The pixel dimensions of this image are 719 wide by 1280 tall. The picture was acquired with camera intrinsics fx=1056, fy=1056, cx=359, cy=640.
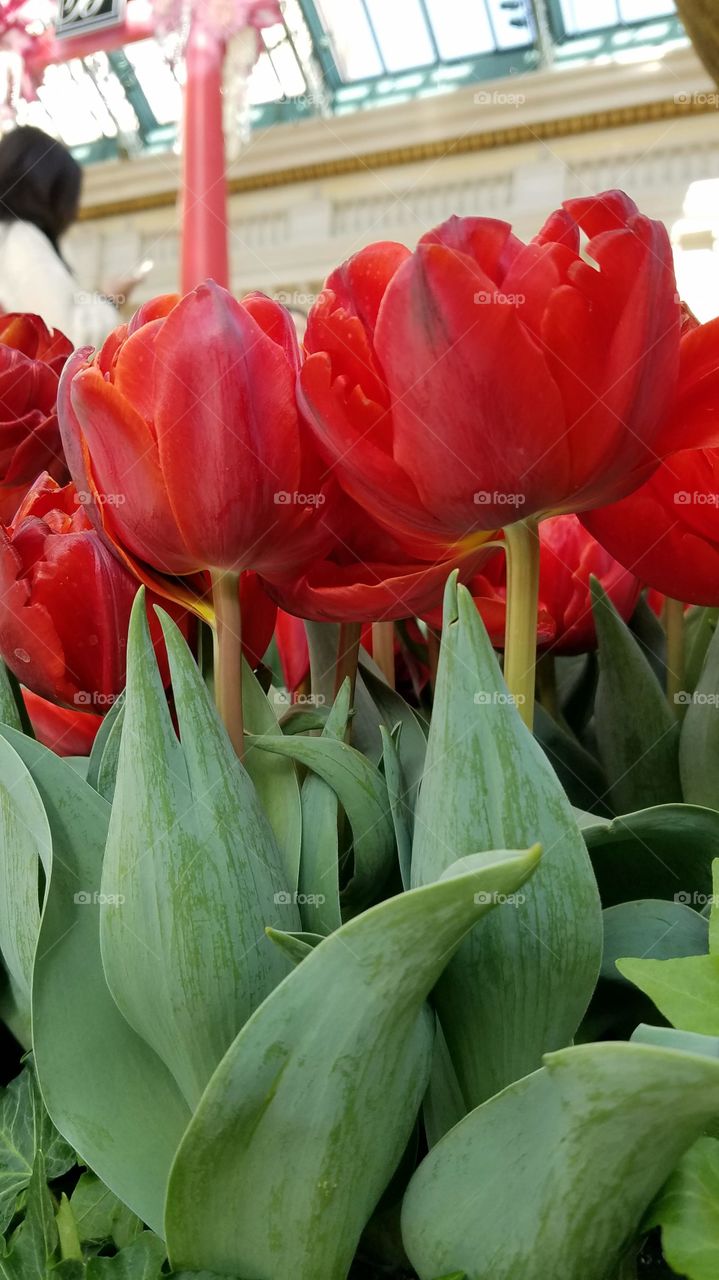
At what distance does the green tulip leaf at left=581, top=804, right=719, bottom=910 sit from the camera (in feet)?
0.76

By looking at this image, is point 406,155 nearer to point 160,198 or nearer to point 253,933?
point 160,198

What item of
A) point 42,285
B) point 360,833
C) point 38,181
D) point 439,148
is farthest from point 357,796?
point 439,148

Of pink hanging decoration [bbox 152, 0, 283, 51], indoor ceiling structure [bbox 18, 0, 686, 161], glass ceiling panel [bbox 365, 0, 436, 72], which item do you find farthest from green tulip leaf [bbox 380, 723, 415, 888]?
glass ceiling panel [bbox 365, 0, 436, 72]

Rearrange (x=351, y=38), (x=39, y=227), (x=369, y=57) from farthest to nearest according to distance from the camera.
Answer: (x=369, y=57) → (x=351, y=38) → (x=39, y=227)

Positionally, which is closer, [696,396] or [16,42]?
[696,396]

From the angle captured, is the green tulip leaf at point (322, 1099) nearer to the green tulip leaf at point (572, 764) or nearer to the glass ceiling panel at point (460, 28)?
the green tulip leaf at point (572, 764)

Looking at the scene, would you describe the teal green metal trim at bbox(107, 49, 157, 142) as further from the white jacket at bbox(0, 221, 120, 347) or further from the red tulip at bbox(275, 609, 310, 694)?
the red tulip at bbox(275, 609, 310, 694)

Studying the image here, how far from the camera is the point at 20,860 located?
25 centimetres

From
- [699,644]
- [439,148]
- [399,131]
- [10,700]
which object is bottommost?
[439,148]

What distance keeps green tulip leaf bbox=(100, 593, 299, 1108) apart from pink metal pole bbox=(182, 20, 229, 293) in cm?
105

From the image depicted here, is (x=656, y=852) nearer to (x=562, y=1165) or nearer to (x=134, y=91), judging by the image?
(x=562, y=1165)

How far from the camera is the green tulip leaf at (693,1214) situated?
18cm

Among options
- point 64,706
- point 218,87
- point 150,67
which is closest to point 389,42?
point 150,67

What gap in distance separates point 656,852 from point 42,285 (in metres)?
2.23
